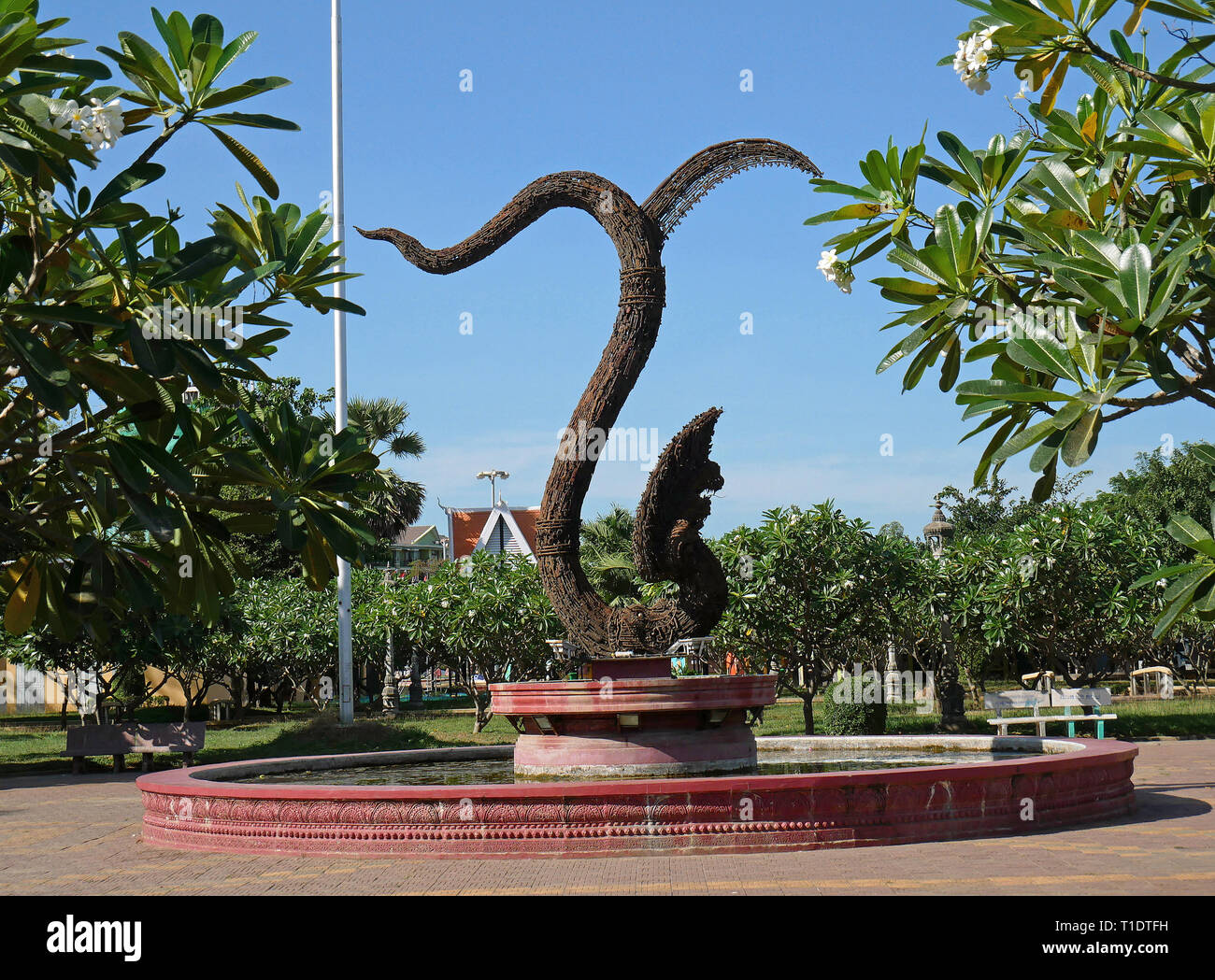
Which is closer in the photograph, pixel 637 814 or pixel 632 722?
pixel 637 814

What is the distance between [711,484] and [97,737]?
12.4 metres

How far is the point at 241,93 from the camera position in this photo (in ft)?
16.1

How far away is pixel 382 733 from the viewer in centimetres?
2203

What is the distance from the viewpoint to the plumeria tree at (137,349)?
454 cm

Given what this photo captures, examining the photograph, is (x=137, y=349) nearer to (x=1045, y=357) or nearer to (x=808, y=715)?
(x=1045, y=357)

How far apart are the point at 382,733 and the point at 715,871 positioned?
15.3m

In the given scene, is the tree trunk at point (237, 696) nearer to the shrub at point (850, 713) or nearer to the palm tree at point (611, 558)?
the palm tree at point (611, 558)

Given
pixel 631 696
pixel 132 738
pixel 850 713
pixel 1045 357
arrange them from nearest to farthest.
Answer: pixel 1045 357, pixel 631 696, pixel 132 738, pixel 850 713

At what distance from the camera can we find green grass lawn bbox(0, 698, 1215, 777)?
21406mm

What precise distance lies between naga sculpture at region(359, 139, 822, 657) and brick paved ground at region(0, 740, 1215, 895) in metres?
3.34

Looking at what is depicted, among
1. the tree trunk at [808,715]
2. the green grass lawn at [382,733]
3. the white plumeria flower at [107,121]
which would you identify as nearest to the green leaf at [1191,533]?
the white plumeria flower at [107,121]

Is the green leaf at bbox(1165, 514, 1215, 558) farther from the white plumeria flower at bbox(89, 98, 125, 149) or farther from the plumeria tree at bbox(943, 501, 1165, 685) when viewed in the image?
the plumeria tree at bbox(943, 501, 1165, 685)

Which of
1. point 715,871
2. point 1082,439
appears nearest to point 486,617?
point 715,871

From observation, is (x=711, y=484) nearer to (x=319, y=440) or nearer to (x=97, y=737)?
(x=319, y=440)
